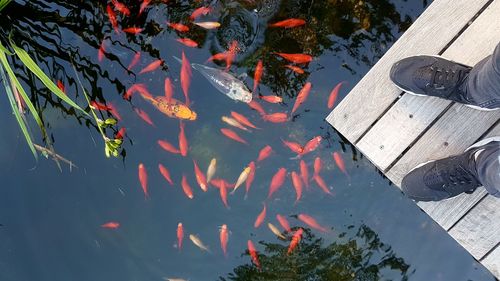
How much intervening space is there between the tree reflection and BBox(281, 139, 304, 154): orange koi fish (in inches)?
24.2

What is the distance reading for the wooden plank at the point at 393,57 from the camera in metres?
3.12

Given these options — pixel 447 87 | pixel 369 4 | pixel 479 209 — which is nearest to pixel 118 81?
pixel 369 4

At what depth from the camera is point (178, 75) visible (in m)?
3.56

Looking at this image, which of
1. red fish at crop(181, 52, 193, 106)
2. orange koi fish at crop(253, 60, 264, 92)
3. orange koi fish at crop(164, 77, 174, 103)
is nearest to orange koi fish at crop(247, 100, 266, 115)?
orange koi fish at crop(253, 60, 264, 92)

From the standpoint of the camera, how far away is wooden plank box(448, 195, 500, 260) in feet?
10.7

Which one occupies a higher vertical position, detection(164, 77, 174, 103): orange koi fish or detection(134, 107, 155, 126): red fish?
detection(164, 77, 174, 103): orange koi fish

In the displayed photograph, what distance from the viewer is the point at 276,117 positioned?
3.54 meters

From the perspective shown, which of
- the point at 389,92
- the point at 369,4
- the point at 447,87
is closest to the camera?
the point at 447,87

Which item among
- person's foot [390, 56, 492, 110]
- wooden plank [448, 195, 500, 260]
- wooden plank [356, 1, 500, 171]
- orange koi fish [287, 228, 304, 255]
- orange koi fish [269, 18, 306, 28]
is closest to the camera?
person's foot [390, 56, 492, 110]

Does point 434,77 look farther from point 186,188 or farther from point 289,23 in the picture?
point 186,188

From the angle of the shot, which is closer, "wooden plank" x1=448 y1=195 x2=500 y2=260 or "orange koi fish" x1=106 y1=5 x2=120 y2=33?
"wooden plank" x1=448 y1=195 x2=500 y2=260

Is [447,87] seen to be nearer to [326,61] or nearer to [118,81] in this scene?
[326,61]

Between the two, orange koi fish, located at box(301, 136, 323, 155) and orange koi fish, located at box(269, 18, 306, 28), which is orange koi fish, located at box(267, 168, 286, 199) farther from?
orange koi fish, located at box(269, 18, 306, 28)

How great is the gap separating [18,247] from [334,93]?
2.70 metres
